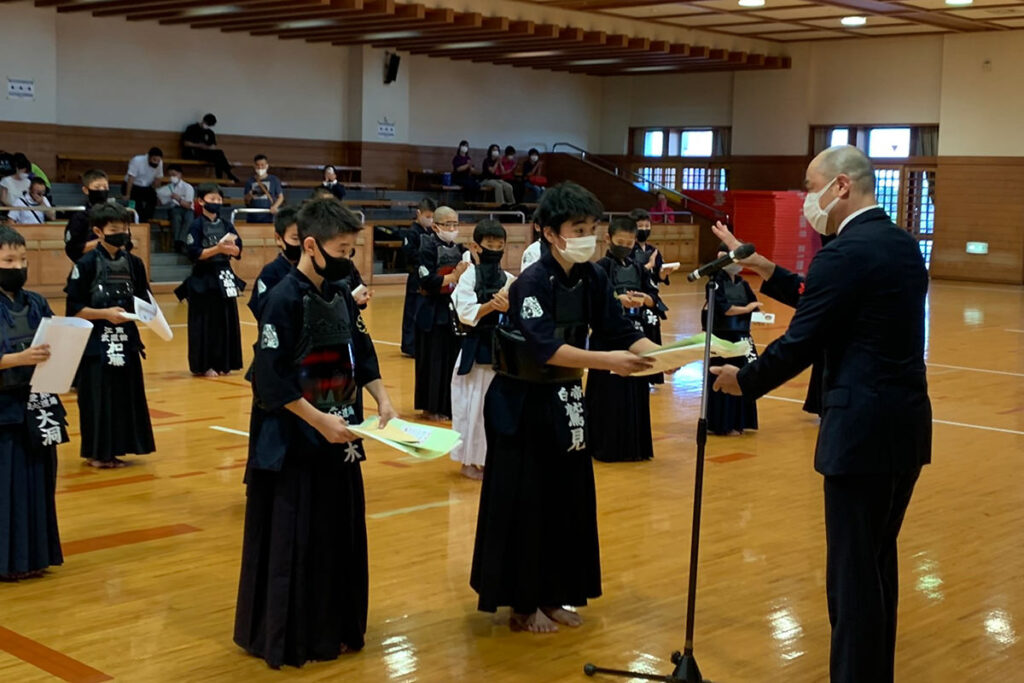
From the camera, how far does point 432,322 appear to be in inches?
402

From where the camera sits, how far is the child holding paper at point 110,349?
7.77 metres

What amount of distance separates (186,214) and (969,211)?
1679cm

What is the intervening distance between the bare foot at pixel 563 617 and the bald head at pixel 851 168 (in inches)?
88.9

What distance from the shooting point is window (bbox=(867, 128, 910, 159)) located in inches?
1109

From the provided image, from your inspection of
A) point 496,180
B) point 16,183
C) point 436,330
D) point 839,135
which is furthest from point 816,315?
point 839,135

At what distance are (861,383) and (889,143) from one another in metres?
26.0

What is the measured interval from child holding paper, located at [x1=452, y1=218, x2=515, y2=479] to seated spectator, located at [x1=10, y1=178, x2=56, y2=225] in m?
11.7

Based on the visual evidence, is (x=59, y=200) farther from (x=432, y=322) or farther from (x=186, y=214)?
(x=432, y=322)

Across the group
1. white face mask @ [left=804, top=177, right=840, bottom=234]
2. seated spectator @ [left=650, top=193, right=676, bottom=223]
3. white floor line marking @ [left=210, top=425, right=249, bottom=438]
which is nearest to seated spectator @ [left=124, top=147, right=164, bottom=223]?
seated spectator @ [left=650, top=193, right=676, bottom=223]

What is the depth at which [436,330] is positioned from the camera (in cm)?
1022

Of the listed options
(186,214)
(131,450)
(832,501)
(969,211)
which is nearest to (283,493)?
(832,501)

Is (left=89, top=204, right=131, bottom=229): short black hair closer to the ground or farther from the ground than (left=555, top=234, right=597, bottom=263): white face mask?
farther from the ground

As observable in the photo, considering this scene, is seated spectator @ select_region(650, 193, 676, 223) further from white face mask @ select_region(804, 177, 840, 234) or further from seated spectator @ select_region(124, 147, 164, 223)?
white face mask @ select_region(804, 177, 840, 234)

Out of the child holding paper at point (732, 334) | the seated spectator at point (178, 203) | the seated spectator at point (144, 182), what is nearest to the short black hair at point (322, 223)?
the child holding paper at point (732, 334)
